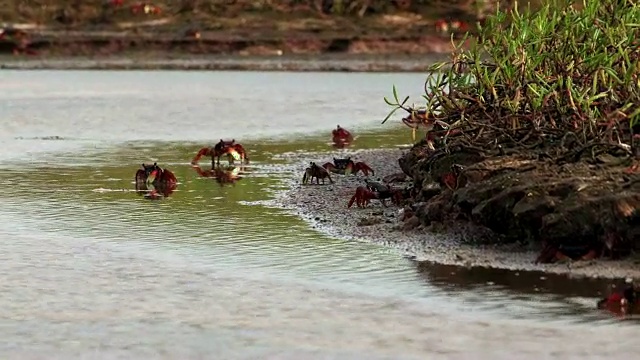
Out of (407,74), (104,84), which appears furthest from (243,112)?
(407,74)

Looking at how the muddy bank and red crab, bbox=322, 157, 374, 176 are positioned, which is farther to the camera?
the muddy bank

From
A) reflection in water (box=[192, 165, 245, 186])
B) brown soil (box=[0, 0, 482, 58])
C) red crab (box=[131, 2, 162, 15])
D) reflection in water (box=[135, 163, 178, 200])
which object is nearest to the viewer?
reflection in water (box=[135, 163, 178, 200])

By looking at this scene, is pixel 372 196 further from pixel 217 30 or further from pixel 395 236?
pixel 217 30

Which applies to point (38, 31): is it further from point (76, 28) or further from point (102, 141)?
point (102, 141)

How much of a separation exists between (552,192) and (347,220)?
1936 mm

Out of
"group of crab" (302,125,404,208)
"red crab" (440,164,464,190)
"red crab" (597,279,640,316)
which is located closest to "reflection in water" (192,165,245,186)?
"group of crab" (302,125,404,208)

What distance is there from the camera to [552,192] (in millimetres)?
8766

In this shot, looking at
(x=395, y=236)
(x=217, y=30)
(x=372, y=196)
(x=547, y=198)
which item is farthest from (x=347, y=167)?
(x=217, y=30)

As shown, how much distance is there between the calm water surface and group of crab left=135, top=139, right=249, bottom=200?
12cm

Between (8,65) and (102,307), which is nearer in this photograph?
(102,307)

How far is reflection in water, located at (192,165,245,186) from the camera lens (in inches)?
511

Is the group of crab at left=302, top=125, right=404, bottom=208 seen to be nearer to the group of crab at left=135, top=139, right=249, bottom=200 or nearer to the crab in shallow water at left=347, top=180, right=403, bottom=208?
the crab in shallow water at left=347, top=180, right=403, bottom=208

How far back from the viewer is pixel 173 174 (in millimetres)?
13062

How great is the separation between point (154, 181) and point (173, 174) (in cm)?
73
